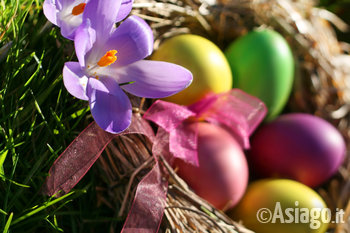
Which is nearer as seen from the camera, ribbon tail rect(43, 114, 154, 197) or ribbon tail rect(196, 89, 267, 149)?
ribbon tail rect(43, 114, 154, 197)

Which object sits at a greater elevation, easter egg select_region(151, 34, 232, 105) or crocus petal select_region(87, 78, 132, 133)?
crocus petal select_region(87, 78, 132, 133)

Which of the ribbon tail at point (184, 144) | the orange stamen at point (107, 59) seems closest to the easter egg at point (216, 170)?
the ribbon tail at point (184, 144)

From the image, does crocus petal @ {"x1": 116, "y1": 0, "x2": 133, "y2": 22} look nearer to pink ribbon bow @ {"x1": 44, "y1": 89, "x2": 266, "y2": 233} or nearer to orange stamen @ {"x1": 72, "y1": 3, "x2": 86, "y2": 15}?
orange stamen @ {"x1": 72, "y1": 3, "x2": 86, "y2": 15}

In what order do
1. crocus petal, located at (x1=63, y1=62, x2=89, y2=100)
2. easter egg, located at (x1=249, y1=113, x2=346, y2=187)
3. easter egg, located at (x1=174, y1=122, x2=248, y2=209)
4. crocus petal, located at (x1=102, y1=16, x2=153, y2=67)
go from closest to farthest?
crocus petal, located at (x1=63, y1=62, x2=89, y2=100)
crocus petal, located at (x1=102, y1=16, x2=153, y2=67)
easter egg, located at (x1=174, y1=122, x2=248, y2=209)
easter egg, located at (x1=249, y1=113, x2=346, y2=187)

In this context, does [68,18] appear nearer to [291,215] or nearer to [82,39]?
[82,39]

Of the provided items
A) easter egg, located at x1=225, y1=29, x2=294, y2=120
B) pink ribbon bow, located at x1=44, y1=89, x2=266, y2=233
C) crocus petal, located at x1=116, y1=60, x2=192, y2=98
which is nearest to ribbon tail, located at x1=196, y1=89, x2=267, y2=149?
pink ribbon bow, located at x1=44, y1=89, x2=266, y2=233

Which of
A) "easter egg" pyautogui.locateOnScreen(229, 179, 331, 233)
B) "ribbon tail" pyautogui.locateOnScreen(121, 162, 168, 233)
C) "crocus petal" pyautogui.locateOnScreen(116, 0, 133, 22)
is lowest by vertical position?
"easter egg" pyautogui.locateOnScreen(229, 179, 331, 233)

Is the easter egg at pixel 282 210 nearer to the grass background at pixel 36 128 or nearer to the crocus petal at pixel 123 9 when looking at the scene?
the grass background at pixel 36 128

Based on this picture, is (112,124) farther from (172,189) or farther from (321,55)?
(321,55)
